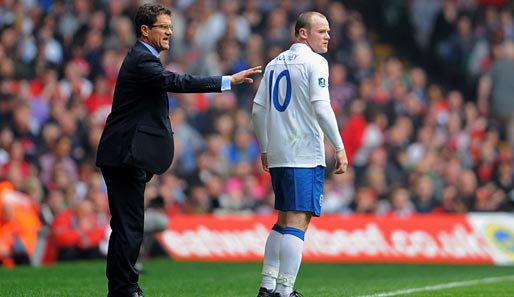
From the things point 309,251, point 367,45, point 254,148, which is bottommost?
point 309,251

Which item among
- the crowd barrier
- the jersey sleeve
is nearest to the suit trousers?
the jersey sleeve

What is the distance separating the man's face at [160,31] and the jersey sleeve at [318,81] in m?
1.16

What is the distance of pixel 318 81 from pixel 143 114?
1.39 m

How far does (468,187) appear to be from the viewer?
65.9ft

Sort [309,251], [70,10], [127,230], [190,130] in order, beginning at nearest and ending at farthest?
[127,230] → [309,251] → [190,130] → [70,10]

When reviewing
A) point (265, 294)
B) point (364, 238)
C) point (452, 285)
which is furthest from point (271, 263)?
point (364, 238)

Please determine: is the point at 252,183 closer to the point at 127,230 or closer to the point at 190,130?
the point at 190,130

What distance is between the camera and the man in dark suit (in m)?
9.38

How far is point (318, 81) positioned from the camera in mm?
9797

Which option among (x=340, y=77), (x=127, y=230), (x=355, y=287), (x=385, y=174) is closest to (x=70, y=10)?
(x=340, y=77)

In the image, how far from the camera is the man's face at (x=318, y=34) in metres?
10.1

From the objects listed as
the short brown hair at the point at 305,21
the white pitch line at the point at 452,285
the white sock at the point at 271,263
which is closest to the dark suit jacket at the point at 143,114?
the short brown hair at the point at 305,21

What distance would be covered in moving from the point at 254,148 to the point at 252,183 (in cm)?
118

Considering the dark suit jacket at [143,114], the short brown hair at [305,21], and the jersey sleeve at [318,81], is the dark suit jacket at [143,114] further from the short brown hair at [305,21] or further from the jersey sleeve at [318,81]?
the short brown hair at [305,21]
